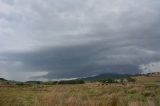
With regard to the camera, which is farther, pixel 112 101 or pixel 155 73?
pixel 155 73

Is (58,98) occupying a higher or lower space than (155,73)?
lower

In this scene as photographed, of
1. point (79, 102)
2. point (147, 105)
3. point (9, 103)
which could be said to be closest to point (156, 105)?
point (147, 105)

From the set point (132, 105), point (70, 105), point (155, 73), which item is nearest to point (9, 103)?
point (70, 105)

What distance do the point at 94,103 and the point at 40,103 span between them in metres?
1.89

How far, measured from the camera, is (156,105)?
15.6 m

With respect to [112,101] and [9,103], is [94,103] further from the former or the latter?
[9,103]

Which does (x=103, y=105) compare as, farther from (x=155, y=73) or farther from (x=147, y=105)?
(x=155, y=73)

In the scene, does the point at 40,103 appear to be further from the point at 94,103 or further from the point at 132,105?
the point at 132,105

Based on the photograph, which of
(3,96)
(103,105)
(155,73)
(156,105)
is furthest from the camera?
(155,73)

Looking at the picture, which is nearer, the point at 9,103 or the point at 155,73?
the point at 9,103

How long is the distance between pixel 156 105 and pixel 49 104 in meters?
4.67

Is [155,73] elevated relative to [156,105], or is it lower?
elevated

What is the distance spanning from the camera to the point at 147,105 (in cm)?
1476

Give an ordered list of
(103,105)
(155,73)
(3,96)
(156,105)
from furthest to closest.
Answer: (155,73)
(156,105)
(3,96)
(103,105)
